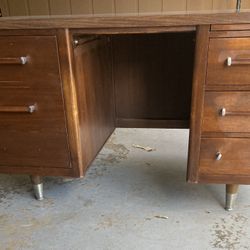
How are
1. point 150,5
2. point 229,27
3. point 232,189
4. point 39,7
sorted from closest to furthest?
point 229,27 < point 232,189 < point 150,5 < point 39,7

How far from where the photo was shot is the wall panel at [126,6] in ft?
5.31

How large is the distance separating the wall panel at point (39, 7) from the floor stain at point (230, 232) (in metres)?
1.40

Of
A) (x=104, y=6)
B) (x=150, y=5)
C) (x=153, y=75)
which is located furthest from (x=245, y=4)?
(x=104, y=6)

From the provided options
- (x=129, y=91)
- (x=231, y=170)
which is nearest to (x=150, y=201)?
(x=231, y=170)

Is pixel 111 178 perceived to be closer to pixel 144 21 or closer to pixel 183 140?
pixel 183 140

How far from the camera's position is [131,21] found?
2.74 feet

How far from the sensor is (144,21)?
83 cm

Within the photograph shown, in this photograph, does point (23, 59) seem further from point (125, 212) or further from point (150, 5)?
point (150, 5)

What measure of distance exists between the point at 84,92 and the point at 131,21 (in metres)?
0.32

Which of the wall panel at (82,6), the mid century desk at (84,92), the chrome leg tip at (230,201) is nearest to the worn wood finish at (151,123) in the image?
the mid century desk at (84,92)

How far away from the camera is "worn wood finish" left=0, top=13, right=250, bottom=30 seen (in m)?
0.80

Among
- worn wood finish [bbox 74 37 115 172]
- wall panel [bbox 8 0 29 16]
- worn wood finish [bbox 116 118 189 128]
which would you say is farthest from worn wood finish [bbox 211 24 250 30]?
wall panel [bbox 8 0 29 16]

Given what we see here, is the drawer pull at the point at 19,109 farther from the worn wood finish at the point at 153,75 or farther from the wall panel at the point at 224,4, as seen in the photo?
the wall panel at the point at 224,4

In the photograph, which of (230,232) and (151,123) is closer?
(230,232)
